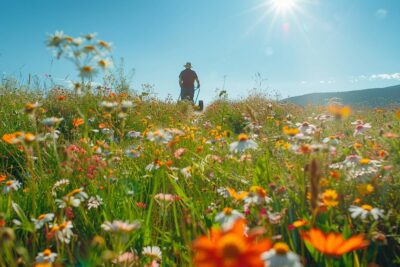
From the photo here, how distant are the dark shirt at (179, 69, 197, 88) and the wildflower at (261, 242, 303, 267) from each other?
10.5 meters

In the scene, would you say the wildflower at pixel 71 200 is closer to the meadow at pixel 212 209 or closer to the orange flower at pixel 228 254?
the meadow at pixel 212 209

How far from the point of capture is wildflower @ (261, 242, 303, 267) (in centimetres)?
75

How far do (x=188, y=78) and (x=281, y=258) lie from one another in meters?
10.5

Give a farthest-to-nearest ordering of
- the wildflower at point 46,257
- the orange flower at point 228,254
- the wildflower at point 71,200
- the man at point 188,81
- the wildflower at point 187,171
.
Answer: the man at point 188,81 → the wildflower at point 187,171 → the wildflower at point 71,200 → the wildflower at point 46,257 → the orange flower at point 228,254

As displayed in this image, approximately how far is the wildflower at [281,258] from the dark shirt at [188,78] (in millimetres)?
10495

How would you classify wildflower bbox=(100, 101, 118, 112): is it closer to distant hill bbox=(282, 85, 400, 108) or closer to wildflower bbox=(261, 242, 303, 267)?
wildflower bbox=(261, 242, 303, 267)

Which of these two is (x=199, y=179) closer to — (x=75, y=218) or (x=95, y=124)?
(x=75, y=218)

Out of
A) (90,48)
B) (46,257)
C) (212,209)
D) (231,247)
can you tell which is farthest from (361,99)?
(231,247)

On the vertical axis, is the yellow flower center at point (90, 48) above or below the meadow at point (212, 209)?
above

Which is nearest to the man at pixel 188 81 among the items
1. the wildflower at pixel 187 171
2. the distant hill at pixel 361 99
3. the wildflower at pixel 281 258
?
the distant hill at pixel 361 99

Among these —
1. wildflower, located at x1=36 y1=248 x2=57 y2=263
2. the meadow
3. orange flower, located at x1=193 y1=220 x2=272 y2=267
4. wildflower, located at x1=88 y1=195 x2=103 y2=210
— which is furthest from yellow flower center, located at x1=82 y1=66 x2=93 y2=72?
orange flower, located at x1=193 y1=220 x2=272 y2=267

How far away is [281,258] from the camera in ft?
2.50

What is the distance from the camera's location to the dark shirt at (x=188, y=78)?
437 inches

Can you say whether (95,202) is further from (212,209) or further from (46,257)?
(46,257)
